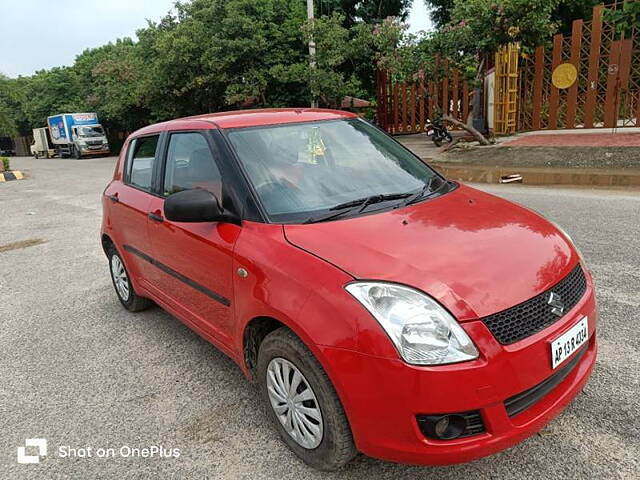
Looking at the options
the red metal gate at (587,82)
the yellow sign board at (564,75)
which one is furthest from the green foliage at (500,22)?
the red metal gate at (587,82)

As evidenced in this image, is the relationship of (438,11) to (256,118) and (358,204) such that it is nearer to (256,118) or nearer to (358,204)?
(256,118)

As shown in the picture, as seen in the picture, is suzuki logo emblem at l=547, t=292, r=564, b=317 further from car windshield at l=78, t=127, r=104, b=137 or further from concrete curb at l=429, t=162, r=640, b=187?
car windshield at l=78, t=127, r=104, b=137

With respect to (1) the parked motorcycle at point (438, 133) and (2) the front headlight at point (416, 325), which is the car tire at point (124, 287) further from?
(1) the parked motorcycle at point (438, 133)

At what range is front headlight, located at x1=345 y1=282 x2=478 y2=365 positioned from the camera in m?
1.85

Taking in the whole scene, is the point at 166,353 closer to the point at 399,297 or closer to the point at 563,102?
the point at 399,297

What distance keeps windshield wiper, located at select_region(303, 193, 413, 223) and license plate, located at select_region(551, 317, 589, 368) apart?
1113 mm

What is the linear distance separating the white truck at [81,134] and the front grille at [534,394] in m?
35.3

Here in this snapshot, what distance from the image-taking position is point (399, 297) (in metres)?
1.95

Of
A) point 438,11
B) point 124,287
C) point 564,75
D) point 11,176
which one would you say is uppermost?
point 438,11

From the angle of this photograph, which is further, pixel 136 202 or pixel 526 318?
pixel 136 202

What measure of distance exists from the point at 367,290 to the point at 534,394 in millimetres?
818

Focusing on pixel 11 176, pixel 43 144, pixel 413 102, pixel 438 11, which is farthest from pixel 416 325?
pixel 43 144

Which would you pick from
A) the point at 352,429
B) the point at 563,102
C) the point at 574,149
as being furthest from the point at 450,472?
the point at 563,102

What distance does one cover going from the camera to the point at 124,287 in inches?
174
